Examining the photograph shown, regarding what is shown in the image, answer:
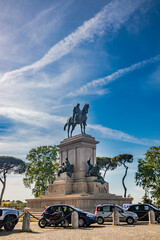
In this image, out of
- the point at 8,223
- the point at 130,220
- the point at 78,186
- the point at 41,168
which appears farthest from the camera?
the point at 41,168

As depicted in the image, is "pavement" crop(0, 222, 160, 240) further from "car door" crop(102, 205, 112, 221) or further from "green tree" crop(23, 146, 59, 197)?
"green tree" crop(23, 146, 59, 197)

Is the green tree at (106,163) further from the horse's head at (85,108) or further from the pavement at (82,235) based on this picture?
the pavement at (82,235)

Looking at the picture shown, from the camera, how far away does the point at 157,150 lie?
42344 millimetres

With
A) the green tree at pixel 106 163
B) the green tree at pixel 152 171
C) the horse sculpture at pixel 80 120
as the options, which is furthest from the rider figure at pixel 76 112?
the green tree at pixel 106 163

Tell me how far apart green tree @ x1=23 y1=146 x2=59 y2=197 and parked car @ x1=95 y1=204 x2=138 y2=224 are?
102 feet

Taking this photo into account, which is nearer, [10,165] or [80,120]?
[80,120]

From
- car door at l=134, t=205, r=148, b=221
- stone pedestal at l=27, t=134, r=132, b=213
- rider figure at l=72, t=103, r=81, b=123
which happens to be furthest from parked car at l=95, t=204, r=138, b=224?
rider figure at l=72, t=103, r=81, b=123

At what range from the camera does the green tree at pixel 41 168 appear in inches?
1998

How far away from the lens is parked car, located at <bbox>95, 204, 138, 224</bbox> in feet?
63.0

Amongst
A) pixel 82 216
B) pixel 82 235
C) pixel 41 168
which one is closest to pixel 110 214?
pixel 82 216

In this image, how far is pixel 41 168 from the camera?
5109 cm

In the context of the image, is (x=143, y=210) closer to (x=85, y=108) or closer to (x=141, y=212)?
(x=141, y=212)

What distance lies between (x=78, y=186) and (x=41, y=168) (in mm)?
23206

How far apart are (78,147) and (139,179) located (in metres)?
19.9
